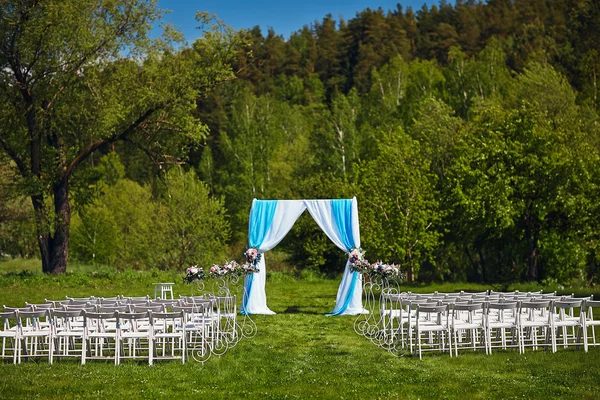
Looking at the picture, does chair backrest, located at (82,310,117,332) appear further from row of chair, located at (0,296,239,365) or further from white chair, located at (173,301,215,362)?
white chair, located at (173,301,215,362)

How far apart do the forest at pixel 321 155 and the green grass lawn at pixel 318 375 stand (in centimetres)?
1666

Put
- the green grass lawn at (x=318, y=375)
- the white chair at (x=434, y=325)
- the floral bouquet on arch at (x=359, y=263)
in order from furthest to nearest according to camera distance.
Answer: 1. the floral bouquet on arch at (x=359, y=263)
2. the white chair at (x=434, y=325)
3. the green grass lawn at (x=318, y=375)

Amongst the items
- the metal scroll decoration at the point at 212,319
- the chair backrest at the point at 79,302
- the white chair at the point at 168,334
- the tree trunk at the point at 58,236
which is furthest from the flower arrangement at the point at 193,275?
the tree trunk at the point at 58,236

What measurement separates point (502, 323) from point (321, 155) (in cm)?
3350

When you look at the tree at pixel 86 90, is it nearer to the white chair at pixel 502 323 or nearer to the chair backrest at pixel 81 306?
the chair backrest at pixel 81 306

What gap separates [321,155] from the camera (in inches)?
1811

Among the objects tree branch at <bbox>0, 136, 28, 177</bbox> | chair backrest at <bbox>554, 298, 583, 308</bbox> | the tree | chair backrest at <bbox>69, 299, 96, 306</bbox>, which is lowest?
chair backrest at <bbox>554, 298, 583, 308</bbox>

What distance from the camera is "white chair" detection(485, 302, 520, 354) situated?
12.5 meters

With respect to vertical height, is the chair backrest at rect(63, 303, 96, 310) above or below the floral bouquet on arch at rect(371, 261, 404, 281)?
below

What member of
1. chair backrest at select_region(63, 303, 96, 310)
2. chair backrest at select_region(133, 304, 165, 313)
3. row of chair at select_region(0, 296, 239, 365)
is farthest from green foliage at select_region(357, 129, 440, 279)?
chair backrest at select_region(133, 304, 165, 313)

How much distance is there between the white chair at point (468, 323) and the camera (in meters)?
12.3

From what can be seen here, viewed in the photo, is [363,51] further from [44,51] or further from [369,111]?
[44,51]

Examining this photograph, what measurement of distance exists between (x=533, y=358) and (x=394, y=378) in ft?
8.63

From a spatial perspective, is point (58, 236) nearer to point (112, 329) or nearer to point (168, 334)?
point (112, 329)
